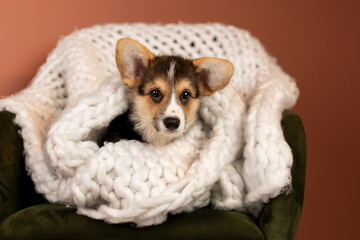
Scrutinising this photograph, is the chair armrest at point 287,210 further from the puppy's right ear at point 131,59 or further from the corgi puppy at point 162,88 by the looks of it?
the puppy's right ear at point 131,59

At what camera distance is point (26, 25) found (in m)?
2.04

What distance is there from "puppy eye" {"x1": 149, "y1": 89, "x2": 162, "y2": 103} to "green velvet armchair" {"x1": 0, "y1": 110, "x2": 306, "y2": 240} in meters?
0.38

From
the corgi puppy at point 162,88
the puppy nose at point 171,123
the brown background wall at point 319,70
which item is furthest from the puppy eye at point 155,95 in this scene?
the brown background wall at point 319,70

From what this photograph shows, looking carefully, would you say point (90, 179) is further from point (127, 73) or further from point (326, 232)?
point (326, 232)

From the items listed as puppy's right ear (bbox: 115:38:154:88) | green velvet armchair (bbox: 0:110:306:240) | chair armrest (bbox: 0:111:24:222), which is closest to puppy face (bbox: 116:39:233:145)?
puppy's right ear (bbox: 115:38:154:88)

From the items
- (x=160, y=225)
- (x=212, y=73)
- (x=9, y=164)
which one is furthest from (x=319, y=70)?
(x=9, y=164)

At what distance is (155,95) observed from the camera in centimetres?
139

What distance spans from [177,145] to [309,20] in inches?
51.8

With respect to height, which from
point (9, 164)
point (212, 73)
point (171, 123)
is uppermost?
point (212, 73)

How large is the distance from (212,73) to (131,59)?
10.8 inches

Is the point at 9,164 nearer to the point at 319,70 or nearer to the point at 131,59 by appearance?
the point at 131,59

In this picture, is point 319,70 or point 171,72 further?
point 319,70

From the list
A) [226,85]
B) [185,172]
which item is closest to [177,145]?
[185,172]

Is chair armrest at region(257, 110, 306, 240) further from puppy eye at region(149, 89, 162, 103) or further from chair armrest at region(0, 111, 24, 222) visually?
chair armrest at region(0, 111, 24, 222)
